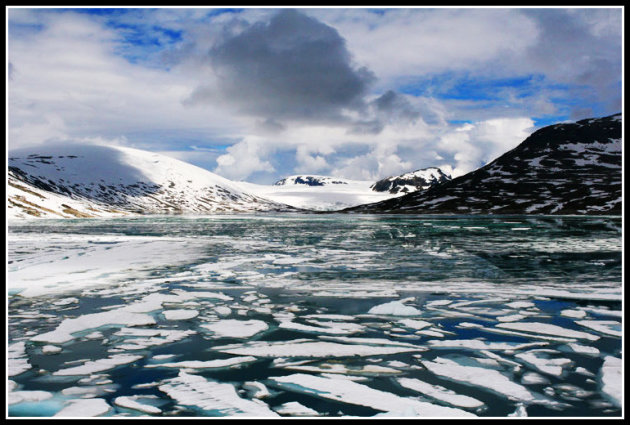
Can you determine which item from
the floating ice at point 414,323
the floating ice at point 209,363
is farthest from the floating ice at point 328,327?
the floating ice at point 209,363

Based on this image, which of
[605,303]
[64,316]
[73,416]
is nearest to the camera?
[73,416]

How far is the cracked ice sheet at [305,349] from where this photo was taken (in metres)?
7.46

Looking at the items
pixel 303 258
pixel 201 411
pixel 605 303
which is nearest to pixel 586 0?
pixel 605 303

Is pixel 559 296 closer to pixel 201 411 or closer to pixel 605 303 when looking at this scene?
pixel 605 303

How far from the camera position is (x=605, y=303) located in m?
11.1

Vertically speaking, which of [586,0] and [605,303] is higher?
[586,0]

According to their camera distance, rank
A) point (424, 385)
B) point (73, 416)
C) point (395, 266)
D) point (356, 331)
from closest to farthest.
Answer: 1. point (73, 416)
2. point (424, 385)
3. point (356, 331)
4. point (395, 266)

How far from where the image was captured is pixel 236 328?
9031mm

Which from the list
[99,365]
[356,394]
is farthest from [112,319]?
[356,394]

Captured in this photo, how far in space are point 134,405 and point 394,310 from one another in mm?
6398

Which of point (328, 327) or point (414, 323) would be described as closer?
point (328, 327)

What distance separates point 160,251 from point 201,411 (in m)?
20.9

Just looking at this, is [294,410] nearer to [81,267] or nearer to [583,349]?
[583,349]

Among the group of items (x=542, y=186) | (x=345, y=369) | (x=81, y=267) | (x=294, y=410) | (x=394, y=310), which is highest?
(x=542, y=186)
